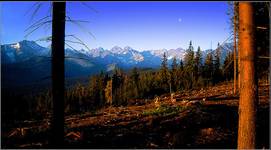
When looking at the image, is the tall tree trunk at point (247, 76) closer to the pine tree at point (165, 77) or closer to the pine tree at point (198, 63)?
the pine tree at point (165, 77)

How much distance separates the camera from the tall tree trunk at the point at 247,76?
8023mm

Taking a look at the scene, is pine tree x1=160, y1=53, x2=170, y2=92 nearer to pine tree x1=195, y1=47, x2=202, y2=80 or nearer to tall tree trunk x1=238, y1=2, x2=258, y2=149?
pine tree x1=195, y1=47, x2=202, y2=80

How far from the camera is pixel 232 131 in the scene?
13.9m

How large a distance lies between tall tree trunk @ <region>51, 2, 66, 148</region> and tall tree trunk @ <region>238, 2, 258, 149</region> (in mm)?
5168

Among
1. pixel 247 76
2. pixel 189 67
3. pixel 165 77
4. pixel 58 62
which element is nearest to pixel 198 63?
pixel 189 67

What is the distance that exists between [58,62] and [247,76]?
213 inches

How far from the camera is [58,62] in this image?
876cm

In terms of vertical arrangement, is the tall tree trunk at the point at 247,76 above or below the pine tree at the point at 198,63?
below

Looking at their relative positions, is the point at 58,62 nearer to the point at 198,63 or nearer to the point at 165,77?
the point at 165,77

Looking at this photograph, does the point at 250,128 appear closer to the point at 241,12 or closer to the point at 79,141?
the point at 241,12

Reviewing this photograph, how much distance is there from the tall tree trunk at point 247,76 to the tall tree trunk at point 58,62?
5.17m

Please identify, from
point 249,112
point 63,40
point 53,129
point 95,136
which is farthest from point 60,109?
point 249,112

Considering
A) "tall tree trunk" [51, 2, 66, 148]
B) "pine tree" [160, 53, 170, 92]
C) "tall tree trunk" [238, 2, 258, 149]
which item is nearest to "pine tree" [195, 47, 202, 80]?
"pine tree" [160, 53, 170, 92]

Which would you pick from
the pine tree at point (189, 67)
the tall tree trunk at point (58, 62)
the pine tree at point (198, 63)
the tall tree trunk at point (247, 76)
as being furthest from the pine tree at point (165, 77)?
the tall tree trunk at point (247, 76)
